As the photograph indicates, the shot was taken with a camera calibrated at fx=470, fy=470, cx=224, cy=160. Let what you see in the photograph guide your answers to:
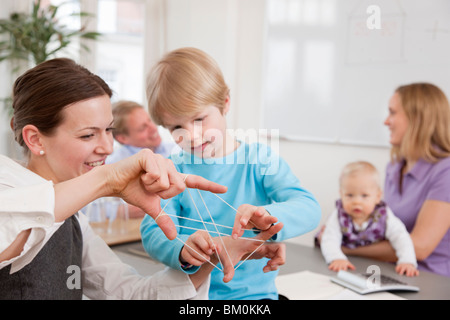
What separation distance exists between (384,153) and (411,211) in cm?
128

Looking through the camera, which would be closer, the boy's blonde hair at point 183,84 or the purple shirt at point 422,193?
the boy's blonde hair at point 183,84

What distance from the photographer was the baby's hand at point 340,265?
63.0 inches

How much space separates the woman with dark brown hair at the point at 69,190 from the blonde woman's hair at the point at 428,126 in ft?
4.55

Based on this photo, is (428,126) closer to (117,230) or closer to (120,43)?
(117,230)

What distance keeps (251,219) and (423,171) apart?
1525mm

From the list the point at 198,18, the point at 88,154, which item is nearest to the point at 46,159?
the point at 88,154

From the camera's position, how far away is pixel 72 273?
113 centimetres

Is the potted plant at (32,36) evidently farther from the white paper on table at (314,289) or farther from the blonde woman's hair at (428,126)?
the white paper on table at (314,289)

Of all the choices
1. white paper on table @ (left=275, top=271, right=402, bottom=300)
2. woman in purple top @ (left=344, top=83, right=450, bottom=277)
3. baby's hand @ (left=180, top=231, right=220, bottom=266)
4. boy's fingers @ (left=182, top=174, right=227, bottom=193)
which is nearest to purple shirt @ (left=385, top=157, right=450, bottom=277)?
woman in purple top @ (left=344, top=83, right=450, bottom=277)

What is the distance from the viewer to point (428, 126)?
207 cm

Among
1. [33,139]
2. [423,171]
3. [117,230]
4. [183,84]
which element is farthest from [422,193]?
[33,139]

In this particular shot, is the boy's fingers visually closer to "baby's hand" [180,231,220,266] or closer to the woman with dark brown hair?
the woman with dark brown hair

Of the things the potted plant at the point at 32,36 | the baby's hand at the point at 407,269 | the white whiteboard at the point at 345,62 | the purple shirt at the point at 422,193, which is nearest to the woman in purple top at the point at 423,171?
the purple shirt at the point at 422,193

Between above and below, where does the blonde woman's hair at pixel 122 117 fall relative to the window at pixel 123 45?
below
